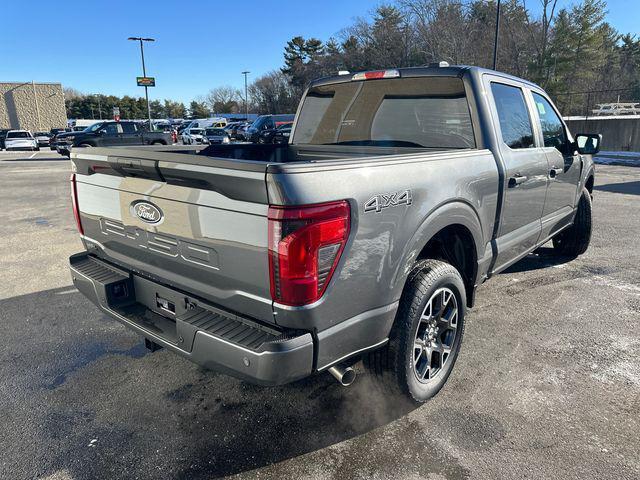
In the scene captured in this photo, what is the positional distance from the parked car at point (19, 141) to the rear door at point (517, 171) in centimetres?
3648

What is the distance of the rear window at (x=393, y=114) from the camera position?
3.31 m

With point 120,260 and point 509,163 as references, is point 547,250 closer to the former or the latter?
point 509,163

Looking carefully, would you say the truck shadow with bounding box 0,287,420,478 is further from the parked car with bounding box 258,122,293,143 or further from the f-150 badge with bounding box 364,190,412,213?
the parked car with bounding box 258,122,293,143

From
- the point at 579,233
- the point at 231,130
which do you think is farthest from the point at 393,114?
the point at 231,130

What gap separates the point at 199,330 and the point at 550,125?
381cm

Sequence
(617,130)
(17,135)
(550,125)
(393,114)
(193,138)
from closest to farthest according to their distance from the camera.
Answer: (393,114) < (550,125) < (617,130) < (17,135) < (193,138)

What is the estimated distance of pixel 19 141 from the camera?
3191 cm

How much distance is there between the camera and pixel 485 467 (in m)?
2.21

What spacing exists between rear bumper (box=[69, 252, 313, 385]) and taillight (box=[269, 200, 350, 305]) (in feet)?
0.70

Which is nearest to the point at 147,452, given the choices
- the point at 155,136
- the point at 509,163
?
the point at 509,163

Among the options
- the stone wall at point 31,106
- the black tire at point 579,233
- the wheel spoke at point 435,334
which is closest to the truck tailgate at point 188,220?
the wheel spoke at point 435,334

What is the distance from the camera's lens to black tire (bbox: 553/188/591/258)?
5355 millimetres

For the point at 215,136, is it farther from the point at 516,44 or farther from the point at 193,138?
the point at 516,44

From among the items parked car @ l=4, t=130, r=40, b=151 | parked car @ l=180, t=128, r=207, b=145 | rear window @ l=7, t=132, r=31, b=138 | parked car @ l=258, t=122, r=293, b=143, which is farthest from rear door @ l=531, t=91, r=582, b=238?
rear window @ l=7, t=132, r=31, b=138
